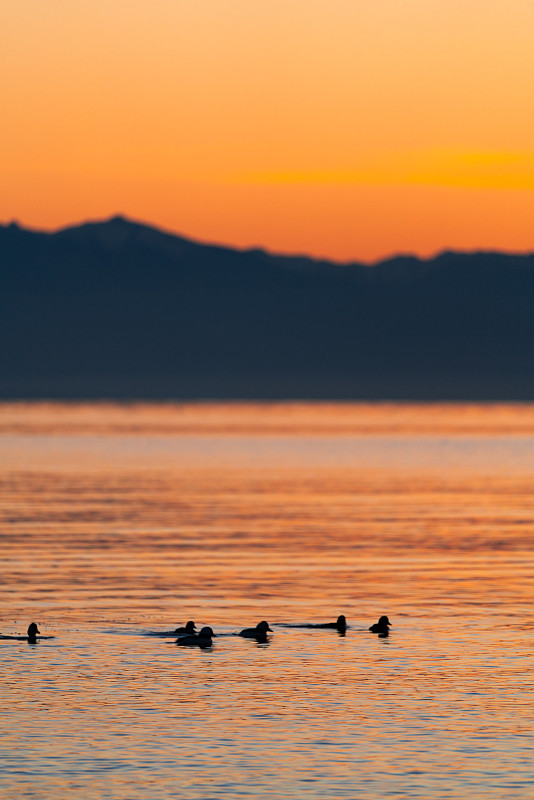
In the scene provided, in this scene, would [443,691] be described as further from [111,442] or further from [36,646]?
[111,442]

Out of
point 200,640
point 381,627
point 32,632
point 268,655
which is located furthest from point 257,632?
point 32,632

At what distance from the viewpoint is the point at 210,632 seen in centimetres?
3669

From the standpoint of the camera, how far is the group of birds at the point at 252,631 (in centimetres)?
3666

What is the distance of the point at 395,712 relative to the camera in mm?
29562

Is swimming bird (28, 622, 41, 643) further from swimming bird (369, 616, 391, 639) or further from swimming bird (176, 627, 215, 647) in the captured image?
swimming bird (369, 616, 391, 639)

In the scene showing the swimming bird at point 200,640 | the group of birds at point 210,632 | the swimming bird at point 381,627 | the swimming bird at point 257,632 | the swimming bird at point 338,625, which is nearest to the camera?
the swimming bird at point 200,640

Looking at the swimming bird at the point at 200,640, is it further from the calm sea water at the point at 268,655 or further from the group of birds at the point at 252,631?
the calm sea water at the point at 268,655

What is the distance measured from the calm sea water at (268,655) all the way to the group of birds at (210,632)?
0.44 meters

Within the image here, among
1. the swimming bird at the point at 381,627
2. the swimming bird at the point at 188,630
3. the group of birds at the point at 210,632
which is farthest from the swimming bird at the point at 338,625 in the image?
the swimming bird at the point at 188,630

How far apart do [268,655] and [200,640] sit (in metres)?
1.90

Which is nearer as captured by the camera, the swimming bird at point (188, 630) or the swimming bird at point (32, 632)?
the swimming bird at point (32, 632)

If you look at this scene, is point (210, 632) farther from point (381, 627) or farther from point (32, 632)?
point (381, 627)

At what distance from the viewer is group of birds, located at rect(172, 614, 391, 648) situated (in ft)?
120

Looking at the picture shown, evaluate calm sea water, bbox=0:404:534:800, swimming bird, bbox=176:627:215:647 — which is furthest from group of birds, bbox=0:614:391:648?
calm sea water, bbox=0:404:534:800
